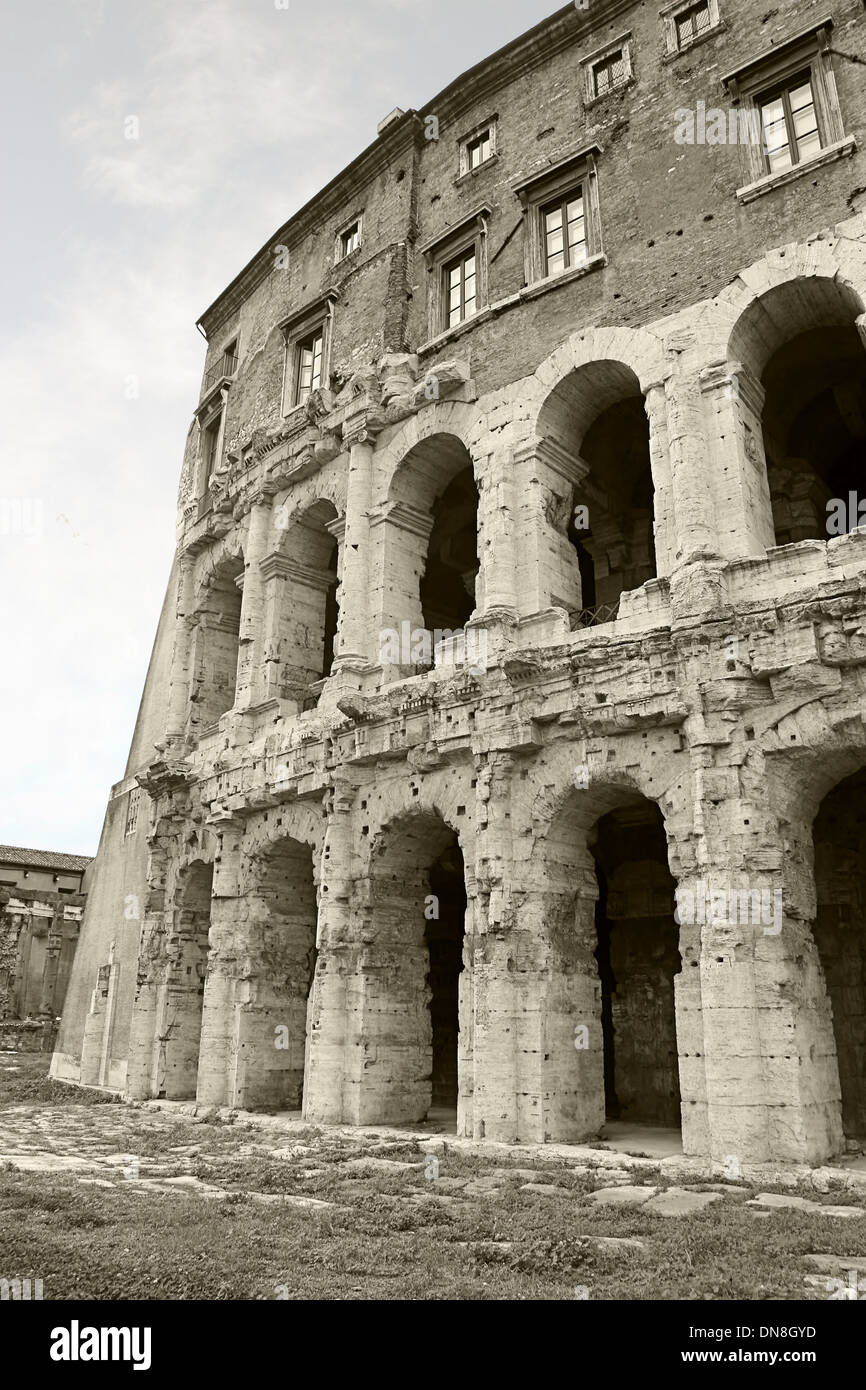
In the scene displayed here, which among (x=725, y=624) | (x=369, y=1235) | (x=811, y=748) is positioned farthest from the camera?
(x=725, y=624)

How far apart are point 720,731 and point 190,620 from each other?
497 inches

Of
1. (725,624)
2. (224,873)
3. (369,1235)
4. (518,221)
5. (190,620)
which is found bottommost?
(369,1235)

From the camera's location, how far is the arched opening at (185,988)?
53.3 ft

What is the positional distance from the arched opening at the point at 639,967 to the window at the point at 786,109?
336 inches

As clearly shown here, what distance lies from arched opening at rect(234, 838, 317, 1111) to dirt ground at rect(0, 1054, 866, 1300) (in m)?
4.21

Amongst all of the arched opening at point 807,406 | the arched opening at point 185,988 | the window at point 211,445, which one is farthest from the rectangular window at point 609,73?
the arched opening at point 185,988

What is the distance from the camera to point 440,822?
13.3m

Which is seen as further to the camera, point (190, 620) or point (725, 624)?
point (190, 620)

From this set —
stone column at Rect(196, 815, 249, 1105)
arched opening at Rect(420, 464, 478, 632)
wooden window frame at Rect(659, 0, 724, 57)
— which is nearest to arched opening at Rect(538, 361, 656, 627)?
arched opening at Rect(420, 464, 478, 632)

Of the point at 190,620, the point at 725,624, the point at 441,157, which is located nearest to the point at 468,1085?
the point at 725,624

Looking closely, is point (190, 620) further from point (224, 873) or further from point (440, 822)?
point (440, 822)

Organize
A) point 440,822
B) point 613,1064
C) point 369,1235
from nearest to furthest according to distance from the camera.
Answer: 1. point 369,1235
2. point 440,822
3. point 613,1064

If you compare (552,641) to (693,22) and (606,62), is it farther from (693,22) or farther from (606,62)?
(606,62)

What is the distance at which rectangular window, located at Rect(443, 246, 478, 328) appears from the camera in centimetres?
1574
